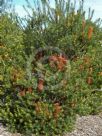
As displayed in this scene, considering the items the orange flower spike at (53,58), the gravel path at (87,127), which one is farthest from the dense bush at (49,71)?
the gravel path at (87,127)

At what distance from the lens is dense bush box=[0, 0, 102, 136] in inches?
339

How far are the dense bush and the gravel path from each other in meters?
0.20

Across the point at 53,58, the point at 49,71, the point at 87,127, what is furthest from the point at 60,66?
the point at 87,127

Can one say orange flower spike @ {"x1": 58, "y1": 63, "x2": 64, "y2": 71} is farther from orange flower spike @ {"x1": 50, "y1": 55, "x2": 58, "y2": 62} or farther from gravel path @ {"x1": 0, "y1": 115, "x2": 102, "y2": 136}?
gravel path @ {"x1": 0, "y1": 115, "x2": 102, "y2": 136}

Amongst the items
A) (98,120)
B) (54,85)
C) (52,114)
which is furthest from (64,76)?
(98,120)

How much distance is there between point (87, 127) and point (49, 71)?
5.06 feet

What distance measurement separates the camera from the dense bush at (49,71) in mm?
8617

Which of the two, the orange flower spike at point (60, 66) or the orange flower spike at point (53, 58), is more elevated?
the orange flower spike at point (53, 58)

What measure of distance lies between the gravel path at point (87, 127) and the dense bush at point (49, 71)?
198 mm

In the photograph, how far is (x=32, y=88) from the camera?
343 inches

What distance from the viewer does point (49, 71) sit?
891 centimetres

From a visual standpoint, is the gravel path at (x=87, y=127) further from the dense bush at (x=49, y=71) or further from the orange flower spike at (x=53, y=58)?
the orange flower spike at (x=53, y=58)

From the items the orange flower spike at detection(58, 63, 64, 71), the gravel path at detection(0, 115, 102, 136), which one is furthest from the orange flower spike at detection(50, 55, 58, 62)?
the gravel path at detection(0, 115, 102, 136)

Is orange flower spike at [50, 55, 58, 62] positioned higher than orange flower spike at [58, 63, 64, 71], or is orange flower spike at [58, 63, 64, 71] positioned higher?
orange flower spike at [50, 55, 58, 62]
